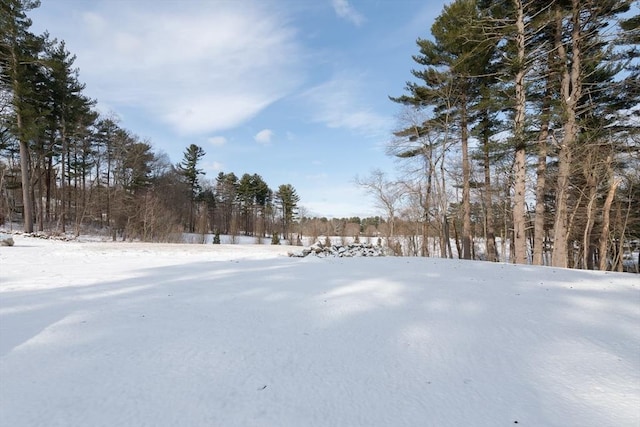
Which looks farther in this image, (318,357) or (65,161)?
(65,161)

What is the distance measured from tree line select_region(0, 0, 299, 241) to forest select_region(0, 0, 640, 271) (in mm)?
106

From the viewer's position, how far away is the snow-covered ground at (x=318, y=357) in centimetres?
181

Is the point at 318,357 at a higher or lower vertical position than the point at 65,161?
lower

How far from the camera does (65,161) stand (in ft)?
76.7

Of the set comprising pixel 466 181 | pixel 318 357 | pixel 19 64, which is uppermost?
pixel 19 64

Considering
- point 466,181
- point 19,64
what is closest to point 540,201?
point 466,181

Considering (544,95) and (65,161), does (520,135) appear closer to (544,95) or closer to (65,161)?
(544,95)

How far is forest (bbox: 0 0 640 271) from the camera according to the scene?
377 inches

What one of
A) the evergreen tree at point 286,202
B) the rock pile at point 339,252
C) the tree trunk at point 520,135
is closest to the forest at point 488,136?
the tree trunk at point 520,135

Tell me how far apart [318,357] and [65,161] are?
29291 millimetres

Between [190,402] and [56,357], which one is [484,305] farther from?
[56,357]

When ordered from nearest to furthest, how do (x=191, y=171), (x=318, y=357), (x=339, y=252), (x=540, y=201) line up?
(x=318, y=357)
(x=540, y=201)
(x=339, y=252)
(x=191, y=171)

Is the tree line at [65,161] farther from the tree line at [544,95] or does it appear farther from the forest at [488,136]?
the tree line at [544,95]

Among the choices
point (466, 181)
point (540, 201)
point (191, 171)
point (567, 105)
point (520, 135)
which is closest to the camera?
point (567, 105)
